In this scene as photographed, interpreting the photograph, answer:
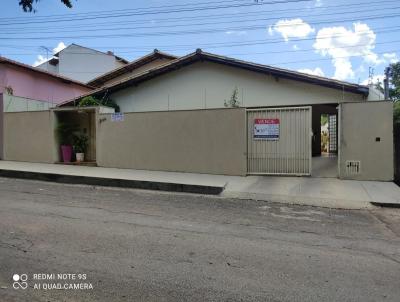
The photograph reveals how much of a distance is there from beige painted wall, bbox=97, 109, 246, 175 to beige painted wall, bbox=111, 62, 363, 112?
11.0 ft

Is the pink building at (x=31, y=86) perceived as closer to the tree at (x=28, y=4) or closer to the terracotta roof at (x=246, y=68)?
the terracotta roof at (x=246, y=68)

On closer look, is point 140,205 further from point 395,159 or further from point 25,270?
point 395,159

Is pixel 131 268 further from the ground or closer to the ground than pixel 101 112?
closer to the ground

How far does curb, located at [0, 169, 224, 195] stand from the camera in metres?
10.8

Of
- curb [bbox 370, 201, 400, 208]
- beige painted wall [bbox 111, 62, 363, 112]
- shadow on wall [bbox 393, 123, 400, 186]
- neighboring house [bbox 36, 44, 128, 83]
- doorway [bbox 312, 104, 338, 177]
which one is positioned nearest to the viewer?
curb [bbox 370, 201, 400, 208]

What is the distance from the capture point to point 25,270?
4578 millimetres

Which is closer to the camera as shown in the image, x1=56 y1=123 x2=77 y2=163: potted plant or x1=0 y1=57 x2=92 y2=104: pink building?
x1=56 y1=123 x2=77 y2=163: potted plant

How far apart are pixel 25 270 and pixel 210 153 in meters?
9.06

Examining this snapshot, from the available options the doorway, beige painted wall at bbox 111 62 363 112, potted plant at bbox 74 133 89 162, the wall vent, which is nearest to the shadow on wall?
the wall vent

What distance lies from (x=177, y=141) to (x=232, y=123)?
211cm

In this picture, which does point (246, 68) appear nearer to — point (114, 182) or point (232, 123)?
point (232, 123)

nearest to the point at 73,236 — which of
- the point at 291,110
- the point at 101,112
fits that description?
the point at 291,110

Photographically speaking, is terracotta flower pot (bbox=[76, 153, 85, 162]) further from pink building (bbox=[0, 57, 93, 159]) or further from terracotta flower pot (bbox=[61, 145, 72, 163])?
pink building (bbox=[0, 57, 93, 159])

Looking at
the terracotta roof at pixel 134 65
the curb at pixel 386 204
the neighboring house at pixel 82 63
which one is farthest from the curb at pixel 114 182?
the neighboring house at pixel 82 63
